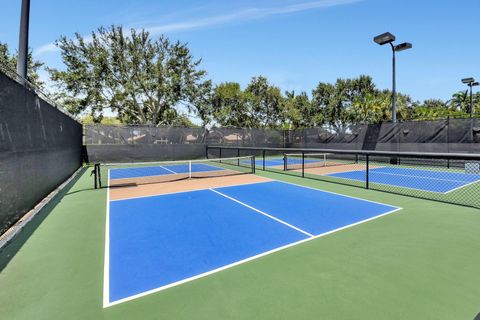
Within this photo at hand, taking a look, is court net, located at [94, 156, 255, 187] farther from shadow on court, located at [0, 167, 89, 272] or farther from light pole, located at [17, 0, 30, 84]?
light pole, located at [17, 0, 30, 84]

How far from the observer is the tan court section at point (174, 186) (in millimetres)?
8641

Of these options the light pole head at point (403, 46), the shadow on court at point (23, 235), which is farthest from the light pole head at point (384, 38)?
the shadow on court at point (23, 235)

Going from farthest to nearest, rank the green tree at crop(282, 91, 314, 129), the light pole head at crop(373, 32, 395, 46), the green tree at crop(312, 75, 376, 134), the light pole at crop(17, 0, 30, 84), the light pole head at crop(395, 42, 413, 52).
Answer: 1. the green tree at crop(312, 75, 376, 134)
2. the green tree at crop(282, 91, 314, 129)
3. the light pole head at crop(395, 42, 413, 52)
4. the light pole head at crop(373, 32, 395, 46)
5. the light pole at crop(17, 0, 30, 84)

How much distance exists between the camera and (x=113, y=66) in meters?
29.0

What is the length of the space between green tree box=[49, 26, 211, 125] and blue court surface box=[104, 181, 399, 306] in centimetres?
2534

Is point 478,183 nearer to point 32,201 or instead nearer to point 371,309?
point 371,309

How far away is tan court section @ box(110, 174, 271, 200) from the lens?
864cm

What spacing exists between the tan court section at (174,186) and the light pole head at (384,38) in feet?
34.9

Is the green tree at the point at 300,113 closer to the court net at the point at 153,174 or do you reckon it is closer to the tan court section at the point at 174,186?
the court net at the point at 153,174

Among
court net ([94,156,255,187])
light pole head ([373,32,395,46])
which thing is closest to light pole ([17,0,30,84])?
court net ([94,156,255,187])

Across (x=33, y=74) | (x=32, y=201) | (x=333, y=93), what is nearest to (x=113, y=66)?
(x=33, y=74)

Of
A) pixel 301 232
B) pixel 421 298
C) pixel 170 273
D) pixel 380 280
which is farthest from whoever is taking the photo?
pixel 301 232

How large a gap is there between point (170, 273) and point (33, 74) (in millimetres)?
40491

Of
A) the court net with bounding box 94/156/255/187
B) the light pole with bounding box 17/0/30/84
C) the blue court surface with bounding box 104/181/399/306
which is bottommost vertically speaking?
the blue court surface with bounding box 104/181/399/306
